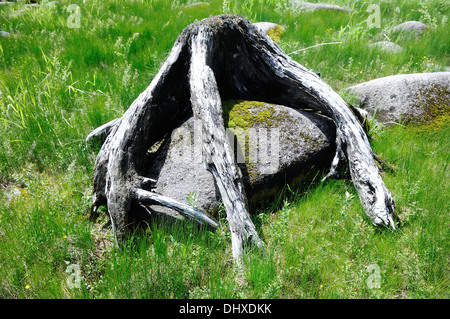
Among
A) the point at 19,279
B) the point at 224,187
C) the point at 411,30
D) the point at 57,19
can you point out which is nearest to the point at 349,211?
the point at 224,187

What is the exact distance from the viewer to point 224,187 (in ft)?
9.52

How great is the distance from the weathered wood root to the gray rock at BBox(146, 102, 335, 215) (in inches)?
8.2

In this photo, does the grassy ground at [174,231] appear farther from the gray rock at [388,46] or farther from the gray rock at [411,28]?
the gray rock at [411,28]

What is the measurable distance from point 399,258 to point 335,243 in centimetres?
51

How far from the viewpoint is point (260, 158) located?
11.2 feet

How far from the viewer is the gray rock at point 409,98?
447 centimetres

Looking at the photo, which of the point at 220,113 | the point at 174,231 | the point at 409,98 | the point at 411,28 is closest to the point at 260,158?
the point at 220,113

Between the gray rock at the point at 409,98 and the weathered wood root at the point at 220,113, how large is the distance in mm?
1310

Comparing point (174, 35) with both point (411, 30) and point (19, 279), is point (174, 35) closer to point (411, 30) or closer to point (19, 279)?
point (19, 279)

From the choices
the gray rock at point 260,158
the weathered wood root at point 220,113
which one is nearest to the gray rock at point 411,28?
the weathered wood root at point 220,113

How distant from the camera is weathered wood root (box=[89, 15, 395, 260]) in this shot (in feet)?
9.66

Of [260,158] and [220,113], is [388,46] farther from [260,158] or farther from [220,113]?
[220,113]

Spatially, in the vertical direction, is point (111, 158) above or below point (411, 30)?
below

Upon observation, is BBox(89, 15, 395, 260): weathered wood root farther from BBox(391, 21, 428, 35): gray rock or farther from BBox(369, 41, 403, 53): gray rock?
BBox(391, 21, 428, 35): gray rock
